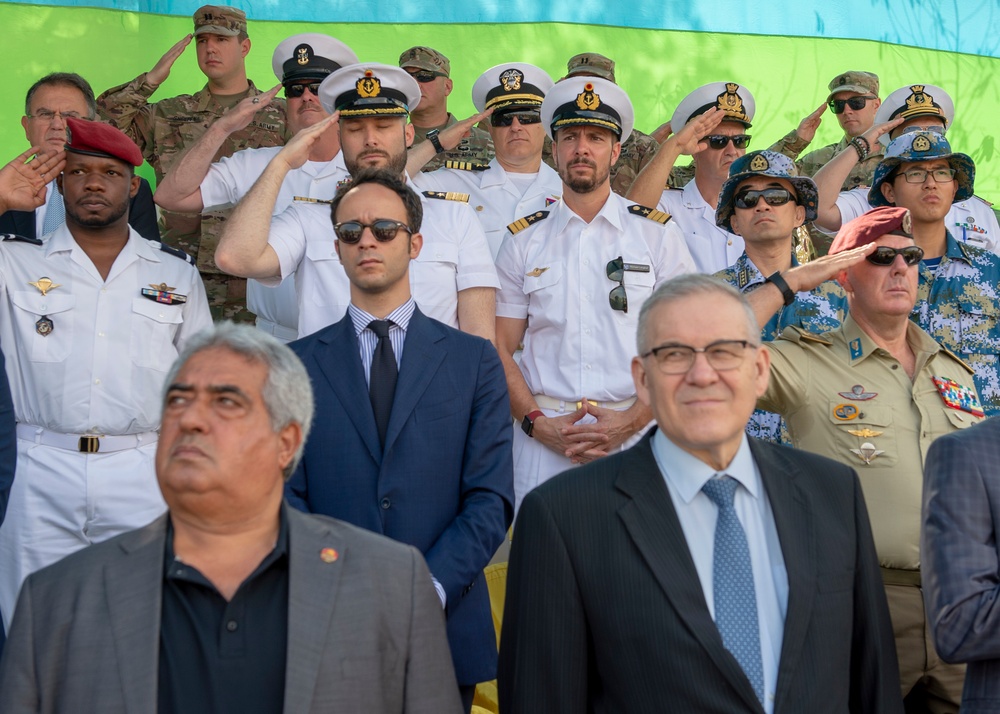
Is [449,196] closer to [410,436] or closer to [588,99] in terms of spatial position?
[588,99]

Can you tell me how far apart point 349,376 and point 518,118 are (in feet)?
8.76

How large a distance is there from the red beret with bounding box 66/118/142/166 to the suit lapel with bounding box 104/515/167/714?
2344 millimetres

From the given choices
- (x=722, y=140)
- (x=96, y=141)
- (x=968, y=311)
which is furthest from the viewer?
(x=722, y=140)

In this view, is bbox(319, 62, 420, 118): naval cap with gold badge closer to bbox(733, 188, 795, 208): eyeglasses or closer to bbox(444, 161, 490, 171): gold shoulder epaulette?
bbox(444, 161, 490, 171): gold shoulder epaulette

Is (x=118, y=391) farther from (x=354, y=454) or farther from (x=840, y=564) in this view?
(x=840, y=564)

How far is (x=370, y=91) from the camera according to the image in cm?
476

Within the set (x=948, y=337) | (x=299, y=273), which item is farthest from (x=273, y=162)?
(x=948, y=337)

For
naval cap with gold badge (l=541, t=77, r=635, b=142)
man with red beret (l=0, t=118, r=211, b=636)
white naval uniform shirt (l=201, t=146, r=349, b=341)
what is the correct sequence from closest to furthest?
1. man with red beret (l=0, t=118, r=211, b=636)
2. naval cap with gold badge (l=541, t=77, r=635, b=142)
3. white naval uniform shirt (l=201, t=146, r=349, b=341)

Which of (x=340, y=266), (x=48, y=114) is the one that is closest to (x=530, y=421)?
(x=340, y=266)

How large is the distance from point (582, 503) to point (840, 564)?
57cm

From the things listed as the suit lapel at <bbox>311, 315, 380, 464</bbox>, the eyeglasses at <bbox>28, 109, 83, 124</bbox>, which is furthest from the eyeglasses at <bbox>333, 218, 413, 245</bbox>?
the eyeglasses at <bbox>28, 109, 83, 124</bbox>

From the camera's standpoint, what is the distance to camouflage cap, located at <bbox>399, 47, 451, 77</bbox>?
6.60 m

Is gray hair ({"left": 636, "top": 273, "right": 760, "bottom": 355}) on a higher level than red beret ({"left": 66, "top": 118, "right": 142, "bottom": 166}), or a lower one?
lower

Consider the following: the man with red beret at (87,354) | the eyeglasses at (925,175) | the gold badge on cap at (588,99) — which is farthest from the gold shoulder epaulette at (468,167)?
the eyeglasses at (925,175)
